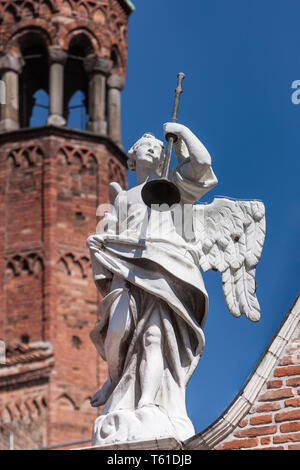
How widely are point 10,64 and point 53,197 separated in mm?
3296

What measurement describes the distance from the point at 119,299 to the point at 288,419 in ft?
4.72

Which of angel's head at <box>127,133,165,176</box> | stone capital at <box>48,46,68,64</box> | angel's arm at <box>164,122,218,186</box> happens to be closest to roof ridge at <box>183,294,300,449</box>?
angel's arm at <box>164,122,218,186</box>

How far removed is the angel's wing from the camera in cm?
1267

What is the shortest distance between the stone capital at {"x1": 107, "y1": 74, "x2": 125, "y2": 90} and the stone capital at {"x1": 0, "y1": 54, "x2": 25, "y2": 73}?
6.67 feet

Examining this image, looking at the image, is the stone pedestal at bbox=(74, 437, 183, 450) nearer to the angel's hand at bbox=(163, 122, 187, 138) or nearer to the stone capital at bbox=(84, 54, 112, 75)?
the angel's hand at bbox=(163, 122, 187, 138)

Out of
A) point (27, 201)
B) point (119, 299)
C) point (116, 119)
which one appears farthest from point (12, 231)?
point (119, 299)

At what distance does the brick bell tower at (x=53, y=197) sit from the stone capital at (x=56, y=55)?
2 cm

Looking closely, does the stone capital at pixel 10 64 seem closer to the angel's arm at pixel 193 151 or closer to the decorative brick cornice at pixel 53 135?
the decorative brick cornice at pixel 53 135

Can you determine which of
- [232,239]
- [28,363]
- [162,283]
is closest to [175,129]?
[232,239]

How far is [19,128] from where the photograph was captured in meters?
40.7

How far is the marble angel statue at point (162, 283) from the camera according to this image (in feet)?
39.4
